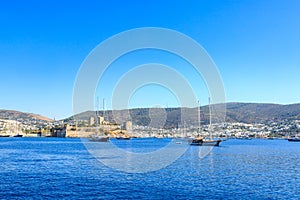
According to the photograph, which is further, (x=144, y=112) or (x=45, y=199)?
(x=144, y=112)

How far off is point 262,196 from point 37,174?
21.2 m

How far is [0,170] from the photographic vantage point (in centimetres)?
3469

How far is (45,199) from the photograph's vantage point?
21.2 m

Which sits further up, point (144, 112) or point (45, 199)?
point (144, 112)

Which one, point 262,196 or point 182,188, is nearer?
point 262,196

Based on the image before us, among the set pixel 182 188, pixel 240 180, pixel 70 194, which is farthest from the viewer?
pixel 240 180

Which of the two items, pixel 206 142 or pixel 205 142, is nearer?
pixel 206 142

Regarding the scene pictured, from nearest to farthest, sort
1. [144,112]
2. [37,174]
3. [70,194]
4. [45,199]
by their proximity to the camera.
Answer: [45,199] → [70,194] → [37,174] → [144,112]

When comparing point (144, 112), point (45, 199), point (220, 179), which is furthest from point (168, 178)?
point (144, 112)

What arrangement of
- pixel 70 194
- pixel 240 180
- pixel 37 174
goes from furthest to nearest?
pixel 37 174 < pixel 240 180 < pixel 70 194

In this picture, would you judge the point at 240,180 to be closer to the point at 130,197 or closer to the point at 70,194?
the point at 130,197

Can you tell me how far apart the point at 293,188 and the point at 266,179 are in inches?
184

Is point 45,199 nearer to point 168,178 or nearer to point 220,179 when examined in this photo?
point 168,178

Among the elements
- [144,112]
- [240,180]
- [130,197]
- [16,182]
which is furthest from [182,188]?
[144,112]
